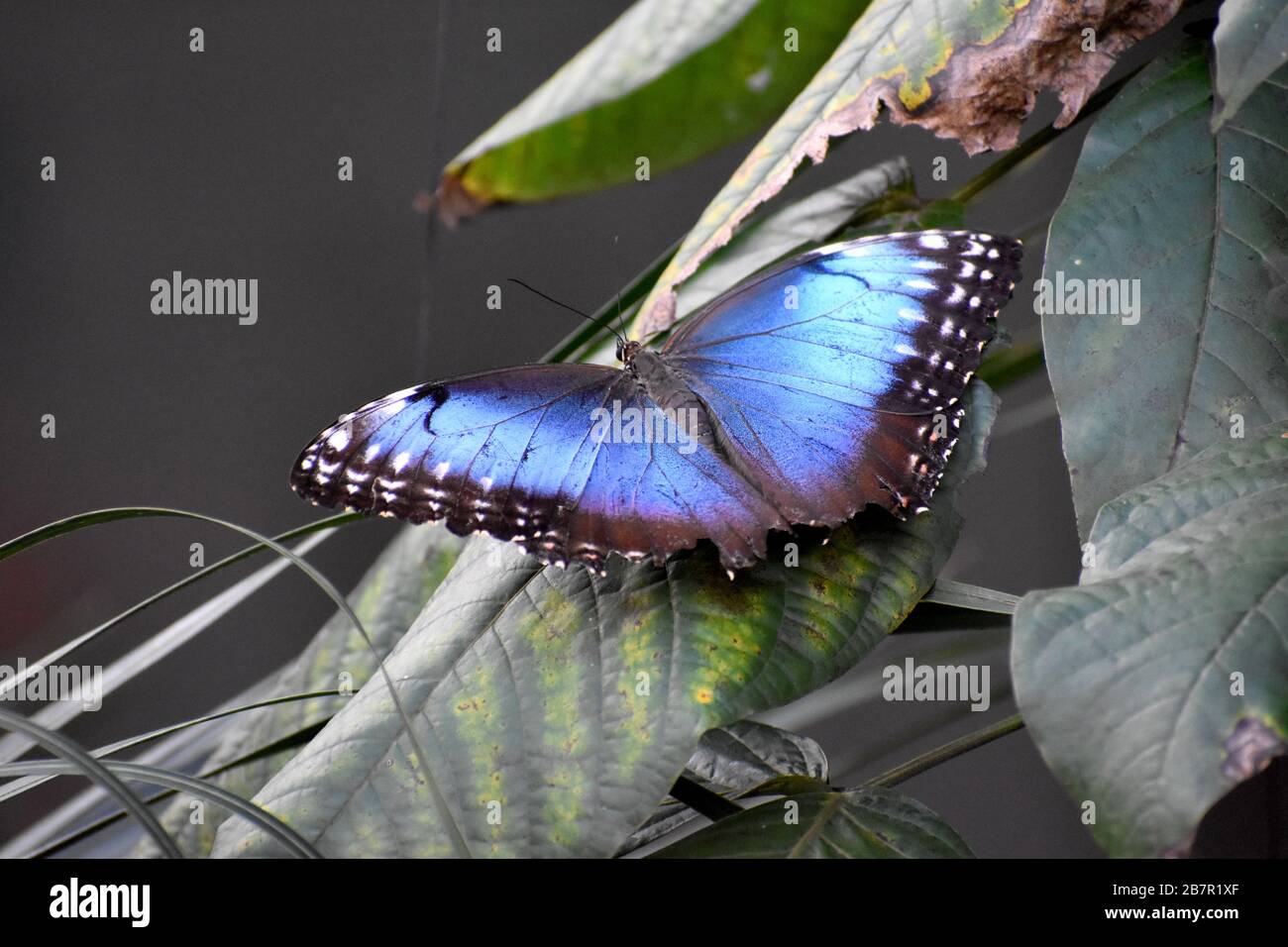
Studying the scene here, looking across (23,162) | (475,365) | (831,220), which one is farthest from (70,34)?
(831,220)

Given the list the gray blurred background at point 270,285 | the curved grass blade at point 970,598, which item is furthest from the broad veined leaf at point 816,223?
the gray blurred background at point 270,285

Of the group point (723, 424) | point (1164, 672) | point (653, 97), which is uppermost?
point (653, 97)

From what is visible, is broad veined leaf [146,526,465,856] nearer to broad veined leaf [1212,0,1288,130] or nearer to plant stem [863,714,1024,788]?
plant stem [863,714,1024,788]

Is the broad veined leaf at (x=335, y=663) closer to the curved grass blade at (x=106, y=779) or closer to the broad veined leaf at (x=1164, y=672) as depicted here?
the curved grass blade at (x=106, y=779)

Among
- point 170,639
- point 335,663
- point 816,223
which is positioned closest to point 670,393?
point 816,223

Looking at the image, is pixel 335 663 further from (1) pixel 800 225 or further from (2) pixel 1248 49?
(2) pixel 1248 49

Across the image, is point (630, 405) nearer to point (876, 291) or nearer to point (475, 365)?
point (876, 291)
